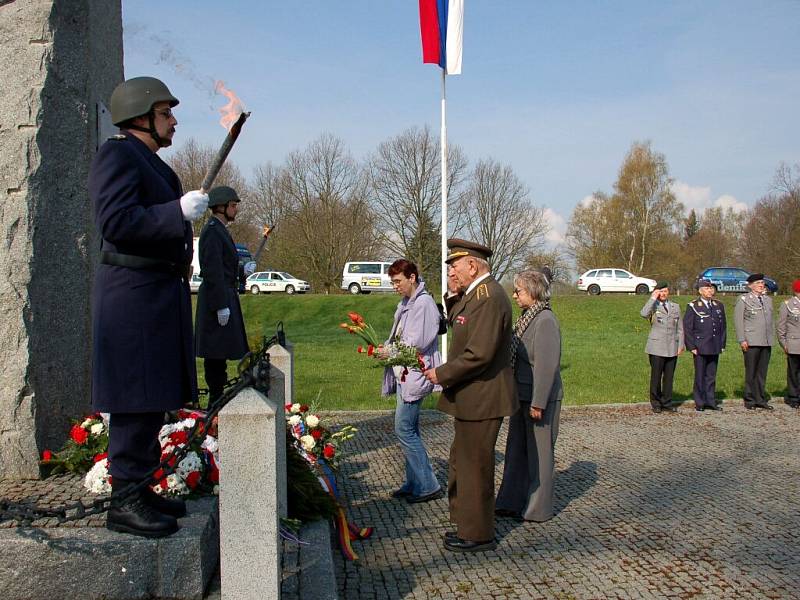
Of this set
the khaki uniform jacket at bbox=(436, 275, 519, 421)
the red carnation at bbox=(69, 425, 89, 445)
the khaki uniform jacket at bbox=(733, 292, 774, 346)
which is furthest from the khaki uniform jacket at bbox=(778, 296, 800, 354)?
the red carnation at bbox=(69, 425, 89, 445)

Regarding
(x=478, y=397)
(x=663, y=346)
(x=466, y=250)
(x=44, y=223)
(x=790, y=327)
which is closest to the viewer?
(x=44, y=223)

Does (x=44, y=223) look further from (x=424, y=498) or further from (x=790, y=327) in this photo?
(x=790, y=327)

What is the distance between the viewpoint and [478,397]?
5.29 meters

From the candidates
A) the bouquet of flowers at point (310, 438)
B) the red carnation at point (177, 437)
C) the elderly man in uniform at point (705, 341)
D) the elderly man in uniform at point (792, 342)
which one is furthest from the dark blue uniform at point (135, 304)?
the elderly man in uniform at point (792, 342)

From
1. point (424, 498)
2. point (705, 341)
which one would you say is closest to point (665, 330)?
point (705, 341)

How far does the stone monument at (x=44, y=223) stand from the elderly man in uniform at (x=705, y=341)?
9.63 metres

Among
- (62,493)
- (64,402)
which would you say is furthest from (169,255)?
(64,402)

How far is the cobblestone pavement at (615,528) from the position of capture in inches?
189

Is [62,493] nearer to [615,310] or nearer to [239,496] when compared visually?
[239,496]

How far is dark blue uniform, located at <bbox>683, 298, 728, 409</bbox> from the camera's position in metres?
12.0

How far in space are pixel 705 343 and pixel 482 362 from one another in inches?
322

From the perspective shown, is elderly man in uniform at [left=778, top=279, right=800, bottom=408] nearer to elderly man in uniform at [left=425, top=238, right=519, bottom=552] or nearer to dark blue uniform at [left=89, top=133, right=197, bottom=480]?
elderly man in uniform at [left=425, top=238, right=519, bottom=552]

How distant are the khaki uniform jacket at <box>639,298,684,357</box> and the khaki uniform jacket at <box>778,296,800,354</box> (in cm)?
193

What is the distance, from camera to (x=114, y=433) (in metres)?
3.62
